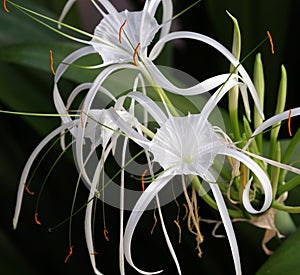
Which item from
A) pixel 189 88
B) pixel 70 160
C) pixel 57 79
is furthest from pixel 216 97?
pixel 70 160

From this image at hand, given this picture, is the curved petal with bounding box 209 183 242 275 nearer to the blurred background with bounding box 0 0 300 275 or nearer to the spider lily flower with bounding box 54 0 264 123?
the spider lily flower with bounding box 54 0 264 123

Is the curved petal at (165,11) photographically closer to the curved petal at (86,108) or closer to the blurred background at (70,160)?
the curved petal at (86,108)

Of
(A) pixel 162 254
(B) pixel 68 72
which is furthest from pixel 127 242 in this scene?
(A) pixel 162 254

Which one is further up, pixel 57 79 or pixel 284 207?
pixel 57 79

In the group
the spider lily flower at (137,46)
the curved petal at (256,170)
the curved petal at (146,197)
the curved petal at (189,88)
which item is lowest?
the curved petal at (256,170)

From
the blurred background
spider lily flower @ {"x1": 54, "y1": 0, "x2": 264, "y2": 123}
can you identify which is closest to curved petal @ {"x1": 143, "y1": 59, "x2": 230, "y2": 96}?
spider lily flower @ {"x1": 54, "y1": 0, "x2": 264, "y2": 123}

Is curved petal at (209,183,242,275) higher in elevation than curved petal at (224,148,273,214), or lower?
lower

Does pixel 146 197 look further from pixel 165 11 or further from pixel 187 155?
pixel 165 11

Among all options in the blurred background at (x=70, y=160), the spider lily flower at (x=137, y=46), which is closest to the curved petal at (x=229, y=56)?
the spider lily flower at (x=137, y=46)

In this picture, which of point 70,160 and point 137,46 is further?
point 70,160
